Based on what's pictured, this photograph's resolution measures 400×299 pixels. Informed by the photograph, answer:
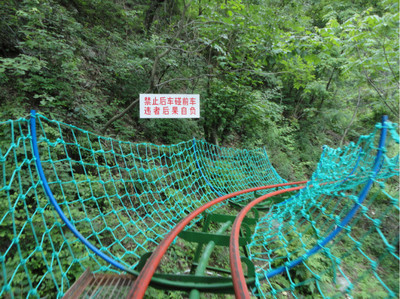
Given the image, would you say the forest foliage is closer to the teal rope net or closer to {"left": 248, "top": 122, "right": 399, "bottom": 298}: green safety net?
the teal rope net

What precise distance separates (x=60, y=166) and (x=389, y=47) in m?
3.84

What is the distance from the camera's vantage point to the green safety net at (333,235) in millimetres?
832

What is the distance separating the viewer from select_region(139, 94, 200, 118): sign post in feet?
6.95

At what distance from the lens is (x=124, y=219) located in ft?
5.44

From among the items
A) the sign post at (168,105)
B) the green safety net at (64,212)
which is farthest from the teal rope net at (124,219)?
the sign post at (168,105)

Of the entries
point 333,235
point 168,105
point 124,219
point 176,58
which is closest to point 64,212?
point 124,219

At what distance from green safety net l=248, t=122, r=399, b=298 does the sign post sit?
1367 mm

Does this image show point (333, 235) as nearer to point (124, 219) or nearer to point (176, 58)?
point (124, 219)

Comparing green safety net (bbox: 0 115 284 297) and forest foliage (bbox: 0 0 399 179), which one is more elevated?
forest foliage (bbox: 0 0 399 179)

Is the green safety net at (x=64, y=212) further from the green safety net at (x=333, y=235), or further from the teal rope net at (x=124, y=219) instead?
the green safety net at (x=333, y=235)

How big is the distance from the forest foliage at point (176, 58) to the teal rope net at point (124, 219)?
0.50m

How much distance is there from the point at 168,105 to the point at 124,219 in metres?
1.22

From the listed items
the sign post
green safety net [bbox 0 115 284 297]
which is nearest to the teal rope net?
green safety net [bbox 0 115 284 297]

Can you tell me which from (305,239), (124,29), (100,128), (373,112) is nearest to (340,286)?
(305,239)
